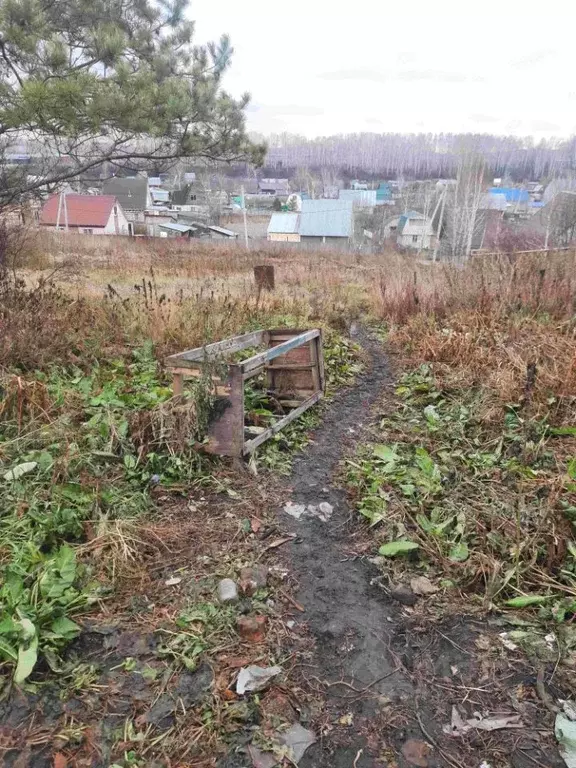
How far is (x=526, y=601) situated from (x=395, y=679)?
80 centimetres

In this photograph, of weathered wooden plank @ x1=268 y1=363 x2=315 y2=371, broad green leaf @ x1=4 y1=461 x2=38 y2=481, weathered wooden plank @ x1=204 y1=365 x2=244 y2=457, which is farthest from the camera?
weathered wooden plank @ x1=268 y1=363 x2=315 y2=371

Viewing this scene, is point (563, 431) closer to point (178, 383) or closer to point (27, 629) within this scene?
point (178, 383)

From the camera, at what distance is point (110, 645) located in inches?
79.8

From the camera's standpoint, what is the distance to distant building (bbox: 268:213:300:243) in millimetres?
44625

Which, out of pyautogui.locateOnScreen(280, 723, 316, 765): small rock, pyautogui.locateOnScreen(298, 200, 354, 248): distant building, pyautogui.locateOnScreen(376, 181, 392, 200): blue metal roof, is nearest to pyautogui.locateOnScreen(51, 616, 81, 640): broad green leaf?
pyautogui.locateOnScreen(280, 723, 316, 765): small rock

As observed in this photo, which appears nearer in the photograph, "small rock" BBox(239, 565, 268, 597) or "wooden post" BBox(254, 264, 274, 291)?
"small rock" BBox(239, 565, 268, 597)

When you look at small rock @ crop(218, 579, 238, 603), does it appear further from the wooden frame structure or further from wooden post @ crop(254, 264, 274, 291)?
wooden post @ crop(254, 264, 274, 291)

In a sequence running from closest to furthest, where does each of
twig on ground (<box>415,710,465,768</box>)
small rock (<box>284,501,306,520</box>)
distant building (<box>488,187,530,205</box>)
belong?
twig on ground (<box>415,710,465,768</box>)
small rock (<box>284,501,306,520</box>)
distant building (<box>488,187,530,205</box>)

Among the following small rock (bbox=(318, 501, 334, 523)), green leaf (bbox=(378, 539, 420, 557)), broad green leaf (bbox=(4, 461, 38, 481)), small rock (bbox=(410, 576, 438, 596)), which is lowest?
small rock (bbox=(318, 501, 334, 523))

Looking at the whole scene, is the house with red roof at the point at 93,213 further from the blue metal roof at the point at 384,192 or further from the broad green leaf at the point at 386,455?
the broad green leaf at the point at 386,455

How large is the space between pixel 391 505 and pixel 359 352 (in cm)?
428

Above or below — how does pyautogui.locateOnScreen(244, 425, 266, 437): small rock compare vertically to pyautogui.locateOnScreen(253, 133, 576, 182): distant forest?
below

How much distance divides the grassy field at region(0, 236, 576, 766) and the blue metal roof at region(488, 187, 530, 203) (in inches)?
1903

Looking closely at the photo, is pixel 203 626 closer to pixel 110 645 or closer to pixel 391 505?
pixel 110 645
